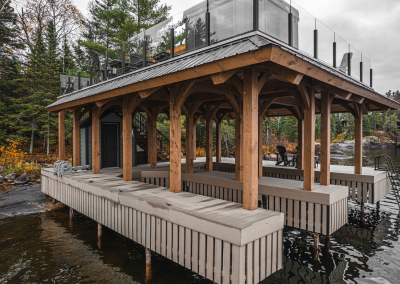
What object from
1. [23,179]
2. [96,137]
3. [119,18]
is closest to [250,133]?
[96,137]

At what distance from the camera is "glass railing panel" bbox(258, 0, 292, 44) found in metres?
4.53

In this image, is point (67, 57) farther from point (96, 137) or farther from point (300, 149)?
point (300, 149)

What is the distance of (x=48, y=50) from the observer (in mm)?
16297

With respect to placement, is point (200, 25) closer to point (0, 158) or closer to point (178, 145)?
point (178, 145)

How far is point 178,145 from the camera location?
191 inches

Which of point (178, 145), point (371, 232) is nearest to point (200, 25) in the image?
point (178, 145)

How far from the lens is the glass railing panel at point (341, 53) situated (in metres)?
7.45

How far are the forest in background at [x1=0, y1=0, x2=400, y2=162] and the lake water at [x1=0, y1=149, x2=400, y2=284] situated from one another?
365 inches

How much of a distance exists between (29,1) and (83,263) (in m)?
22.8

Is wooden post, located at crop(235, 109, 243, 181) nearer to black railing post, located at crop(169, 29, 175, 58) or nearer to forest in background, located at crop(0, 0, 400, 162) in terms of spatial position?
black railing post, located at crop(169, 29, 175, 58)

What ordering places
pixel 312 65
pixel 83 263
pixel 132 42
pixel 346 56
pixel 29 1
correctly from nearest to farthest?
1. pixel 312 65
2. pixel 83 263
3. pixel 346 56
4. pixel 132 42
5. pixel 29 1

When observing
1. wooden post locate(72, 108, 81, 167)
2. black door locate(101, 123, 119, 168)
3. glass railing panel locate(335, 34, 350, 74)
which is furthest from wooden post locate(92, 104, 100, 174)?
glass railing panel locate(335, 34, 350, 74)

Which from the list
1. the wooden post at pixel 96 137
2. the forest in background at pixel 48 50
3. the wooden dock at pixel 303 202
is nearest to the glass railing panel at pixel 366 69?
the wooden dock at pixel 303 202

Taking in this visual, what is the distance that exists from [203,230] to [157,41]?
6612mm
